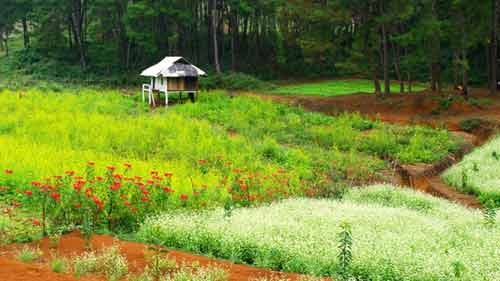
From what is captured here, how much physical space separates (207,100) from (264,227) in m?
24.1

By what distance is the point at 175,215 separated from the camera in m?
11.3

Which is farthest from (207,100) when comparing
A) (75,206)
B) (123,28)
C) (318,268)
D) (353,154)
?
(123,28)

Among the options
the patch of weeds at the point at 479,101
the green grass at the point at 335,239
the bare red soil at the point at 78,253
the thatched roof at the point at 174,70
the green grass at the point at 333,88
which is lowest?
the green grass at the point at 335,239

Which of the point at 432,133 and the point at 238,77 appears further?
the point at 238,77

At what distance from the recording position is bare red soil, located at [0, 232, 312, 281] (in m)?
7.13

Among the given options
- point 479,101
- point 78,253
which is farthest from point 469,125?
point 78,253

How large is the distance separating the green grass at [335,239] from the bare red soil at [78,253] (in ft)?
2.00

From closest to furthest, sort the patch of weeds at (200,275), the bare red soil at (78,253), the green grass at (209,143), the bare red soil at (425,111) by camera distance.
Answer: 1. the bare red soil at (78,253)
2. the patch of weeds at (200,275)
3. the green grass at (209,143)
4. the bare red soil at (425,111)

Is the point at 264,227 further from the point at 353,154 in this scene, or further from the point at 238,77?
the point at 238,77

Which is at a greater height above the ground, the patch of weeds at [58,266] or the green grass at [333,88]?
the green grass at [333,88]

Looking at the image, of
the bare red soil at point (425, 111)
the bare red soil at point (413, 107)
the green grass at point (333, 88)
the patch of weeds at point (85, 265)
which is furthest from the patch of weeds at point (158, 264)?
the green grass at point (333, 88)

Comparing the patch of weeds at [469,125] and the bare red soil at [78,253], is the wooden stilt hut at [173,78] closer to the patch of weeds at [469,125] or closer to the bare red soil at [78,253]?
the patch of weeds at [469,125]

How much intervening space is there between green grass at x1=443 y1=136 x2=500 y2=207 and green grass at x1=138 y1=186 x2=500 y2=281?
14.0 ft

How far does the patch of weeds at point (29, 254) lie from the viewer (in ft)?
27.6
